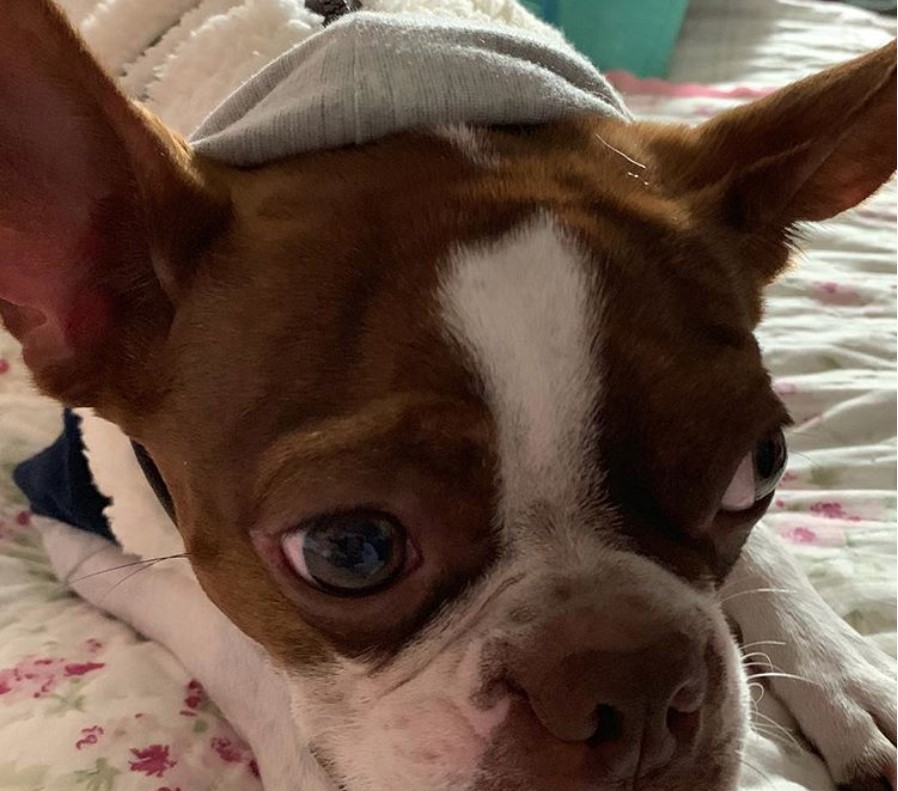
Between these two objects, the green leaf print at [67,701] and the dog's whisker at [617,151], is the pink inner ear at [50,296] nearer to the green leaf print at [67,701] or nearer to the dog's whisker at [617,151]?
the green leaf print at [67,701]

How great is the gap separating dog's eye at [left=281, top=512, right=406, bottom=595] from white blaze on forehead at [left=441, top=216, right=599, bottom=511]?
0.54ft

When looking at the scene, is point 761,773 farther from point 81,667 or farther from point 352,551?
point 81,667

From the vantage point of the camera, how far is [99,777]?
1.75 m

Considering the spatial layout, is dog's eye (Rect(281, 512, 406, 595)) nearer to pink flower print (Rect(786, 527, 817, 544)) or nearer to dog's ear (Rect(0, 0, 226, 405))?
dog's ear (Rect(0, 0, 226, 405))

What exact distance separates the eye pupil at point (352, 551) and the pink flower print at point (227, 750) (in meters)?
0.57

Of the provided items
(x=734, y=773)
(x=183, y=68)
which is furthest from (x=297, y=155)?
(x=734, y=773)

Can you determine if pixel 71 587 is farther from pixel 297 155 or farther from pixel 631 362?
pixel 631 362

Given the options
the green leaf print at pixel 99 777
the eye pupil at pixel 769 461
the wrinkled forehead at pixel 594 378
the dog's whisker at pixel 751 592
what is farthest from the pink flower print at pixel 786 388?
the green leaf print at pixel 99 777

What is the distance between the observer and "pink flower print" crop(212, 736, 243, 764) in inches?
73.7

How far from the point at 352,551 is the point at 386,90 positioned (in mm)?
748

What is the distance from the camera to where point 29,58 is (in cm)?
140

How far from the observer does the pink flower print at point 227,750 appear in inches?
73.7

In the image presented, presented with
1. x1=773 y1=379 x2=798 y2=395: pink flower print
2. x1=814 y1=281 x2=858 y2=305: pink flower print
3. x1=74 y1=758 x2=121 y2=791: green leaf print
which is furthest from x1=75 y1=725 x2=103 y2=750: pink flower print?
x1=814 y1=281 x2=858 y2=305: pink flower print

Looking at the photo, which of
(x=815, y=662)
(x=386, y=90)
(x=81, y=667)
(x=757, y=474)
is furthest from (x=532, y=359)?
(x=81, y=667)
